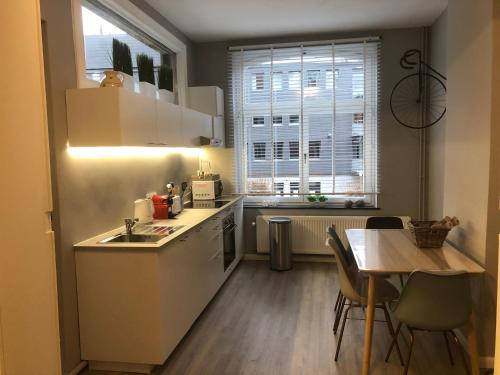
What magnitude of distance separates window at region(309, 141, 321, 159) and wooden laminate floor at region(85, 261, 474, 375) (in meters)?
1.73

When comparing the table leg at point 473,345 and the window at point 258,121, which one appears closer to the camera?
the table leg at point 473,345

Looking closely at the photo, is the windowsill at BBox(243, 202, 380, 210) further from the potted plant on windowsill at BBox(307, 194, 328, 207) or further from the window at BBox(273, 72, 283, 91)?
the window at BBox(273, 72, 283, 91)

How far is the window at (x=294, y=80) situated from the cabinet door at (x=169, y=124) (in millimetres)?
1947

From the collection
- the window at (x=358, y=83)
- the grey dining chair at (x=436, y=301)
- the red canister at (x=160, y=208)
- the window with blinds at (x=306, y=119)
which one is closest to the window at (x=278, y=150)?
the window with blinds at (x=306, y=119)

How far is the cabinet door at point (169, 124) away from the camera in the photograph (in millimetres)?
3443

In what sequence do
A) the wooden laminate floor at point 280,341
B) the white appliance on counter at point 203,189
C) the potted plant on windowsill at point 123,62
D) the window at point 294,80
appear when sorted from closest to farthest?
the wooden laminate floor at point 280,341
the potted plant on windowsill at point 123,62
the white appliance on counter at point 203,189
the window at point 294,80

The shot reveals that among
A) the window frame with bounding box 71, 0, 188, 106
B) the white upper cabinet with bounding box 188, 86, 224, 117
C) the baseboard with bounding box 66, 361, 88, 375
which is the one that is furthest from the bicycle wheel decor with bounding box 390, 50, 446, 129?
the baseboard with bounding box 66, 361, 88, 375

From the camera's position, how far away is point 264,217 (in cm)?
542

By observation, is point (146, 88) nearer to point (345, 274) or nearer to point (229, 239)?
point (229, 239)

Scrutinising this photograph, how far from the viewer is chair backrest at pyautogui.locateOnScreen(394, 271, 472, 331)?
90.1 inches

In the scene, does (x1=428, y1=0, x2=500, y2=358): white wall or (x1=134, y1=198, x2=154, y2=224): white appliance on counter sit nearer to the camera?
(x1=428, y1=0, x2=500, y2=358): white wall

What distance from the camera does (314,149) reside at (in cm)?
530

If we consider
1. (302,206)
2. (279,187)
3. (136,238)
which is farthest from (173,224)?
(302,206)

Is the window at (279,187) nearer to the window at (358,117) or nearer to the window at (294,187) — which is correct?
the window at (294,187)
